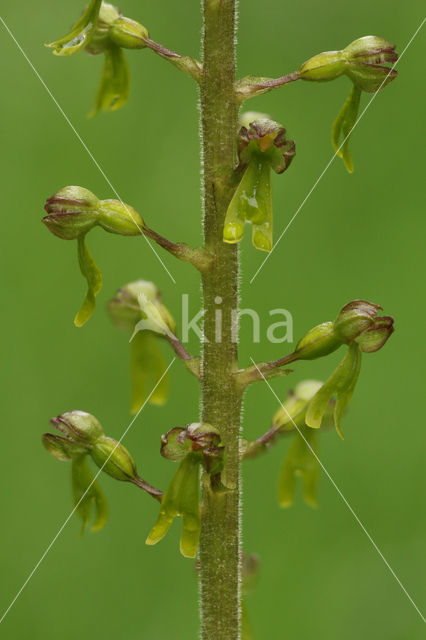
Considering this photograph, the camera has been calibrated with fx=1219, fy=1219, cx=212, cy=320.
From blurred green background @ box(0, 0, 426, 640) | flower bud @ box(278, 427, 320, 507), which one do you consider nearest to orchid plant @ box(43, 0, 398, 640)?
flower bud @ box(278, 427, 320, 507)

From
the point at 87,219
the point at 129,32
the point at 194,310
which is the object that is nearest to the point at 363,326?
the point at 87,219

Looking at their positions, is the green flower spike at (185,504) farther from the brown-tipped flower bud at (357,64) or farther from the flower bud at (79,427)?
the brown-tipped flower bud at (357,64)

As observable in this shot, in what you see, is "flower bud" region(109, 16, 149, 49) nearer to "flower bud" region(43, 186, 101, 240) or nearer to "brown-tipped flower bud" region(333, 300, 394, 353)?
"flower bud" region(43, 186, 101, 240)

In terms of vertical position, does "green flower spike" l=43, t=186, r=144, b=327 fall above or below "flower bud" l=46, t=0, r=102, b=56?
below

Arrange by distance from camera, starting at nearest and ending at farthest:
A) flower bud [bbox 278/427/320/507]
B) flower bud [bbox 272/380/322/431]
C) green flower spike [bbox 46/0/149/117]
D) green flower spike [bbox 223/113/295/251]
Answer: green flower spike [bbox 223/113/295/251]
green flower spike [bbox 46/0/149/117]
flower bud [bbox 272/380/322/431]
flower bud [bbox 278/427/320/507]

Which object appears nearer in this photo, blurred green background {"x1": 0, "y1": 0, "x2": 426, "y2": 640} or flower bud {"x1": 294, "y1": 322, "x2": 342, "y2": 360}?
flower bud {"x1": 294, "y1": 322, "x2": 342, "y2": 360}

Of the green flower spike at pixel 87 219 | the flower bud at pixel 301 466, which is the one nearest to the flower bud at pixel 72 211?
the green flower spike at pixel 87 219

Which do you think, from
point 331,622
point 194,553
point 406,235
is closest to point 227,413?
point 194,553

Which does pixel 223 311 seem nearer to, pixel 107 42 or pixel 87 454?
pixel 87 454
